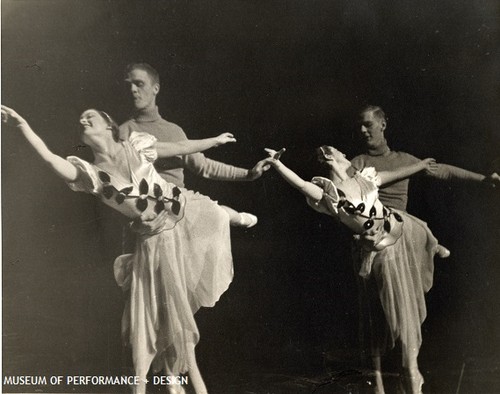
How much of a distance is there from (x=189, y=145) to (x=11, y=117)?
135 centimetres

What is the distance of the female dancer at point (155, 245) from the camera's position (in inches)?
205

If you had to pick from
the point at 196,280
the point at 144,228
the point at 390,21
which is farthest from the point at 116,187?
the point at 390,21

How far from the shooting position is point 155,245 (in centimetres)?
524

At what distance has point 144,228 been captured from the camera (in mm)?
5242

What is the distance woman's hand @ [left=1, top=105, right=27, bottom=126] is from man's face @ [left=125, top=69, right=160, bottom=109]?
2.77 ft

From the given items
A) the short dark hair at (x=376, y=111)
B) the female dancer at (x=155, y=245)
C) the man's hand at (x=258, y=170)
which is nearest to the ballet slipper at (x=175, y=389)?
the female dancer at (x=155, y=245)

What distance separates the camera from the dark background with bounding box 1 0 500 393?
526cm

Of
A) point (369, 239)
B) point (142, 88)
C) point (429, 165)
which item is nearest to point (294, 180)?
point (369, 239)

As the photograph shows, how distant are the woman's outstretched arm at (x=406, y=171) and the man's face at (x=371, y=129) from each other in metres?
0.25

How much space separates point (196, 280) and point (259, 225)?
0.64 m

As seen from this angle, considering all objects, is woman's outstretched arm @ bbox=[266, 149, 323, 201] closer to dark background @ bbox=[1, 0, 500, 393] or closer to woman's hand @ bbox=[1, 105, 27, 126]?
dark background @ bbox=[1, 0, 500, 393]

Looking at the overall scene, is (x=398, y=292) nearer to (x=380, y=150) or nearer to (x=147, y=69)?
(x=380, y=150)

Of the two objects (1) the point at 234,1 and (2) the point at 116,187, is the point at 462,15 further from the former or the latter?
(2) the point at 116,187

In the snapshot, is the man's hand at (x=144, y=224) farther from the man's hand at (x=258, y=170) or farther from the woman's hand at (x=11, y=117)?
the woman's hand at (x=11, y=117)
